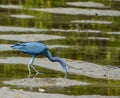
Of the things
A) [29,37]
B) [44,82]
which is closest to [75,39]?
[29,37]

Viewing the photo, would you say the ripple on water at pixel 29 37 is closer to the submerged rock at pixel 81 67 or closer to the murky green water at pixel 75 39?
the murky green water at pixel 75 39

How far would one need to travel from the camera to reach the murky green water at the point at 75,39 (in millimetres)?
10203

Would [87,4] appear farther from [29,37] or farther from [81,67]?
[81,67]

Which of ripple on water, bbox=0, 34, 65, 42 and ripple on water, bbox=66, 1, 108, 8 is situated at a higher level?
ripple on water, bbox=0, 34, 65, 42

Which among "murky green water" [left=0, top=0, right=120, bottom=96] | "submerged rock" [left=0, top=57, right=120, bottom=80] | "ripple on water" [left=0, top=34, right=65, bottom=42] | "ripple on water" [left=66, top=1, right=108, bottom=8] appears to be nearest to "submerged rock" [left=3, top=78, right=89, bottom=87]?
"murky green water" [left=0, top=0, right=120, bottom=96]

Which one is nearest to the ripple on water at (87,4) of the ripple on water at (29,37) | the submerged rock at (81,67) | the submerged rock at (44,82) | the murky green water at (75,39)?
the murky green water at (75,39)

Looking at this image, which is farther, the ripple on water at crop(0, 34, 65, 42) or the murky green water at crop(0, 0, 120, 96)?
the ripple on water at crop(0, 34, 65, 42)

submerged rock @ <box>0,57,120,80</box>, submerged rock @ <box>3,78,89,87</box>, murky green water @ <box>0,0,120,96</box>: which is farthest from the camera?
submerged rock @ <box>0,57,120,80</box>

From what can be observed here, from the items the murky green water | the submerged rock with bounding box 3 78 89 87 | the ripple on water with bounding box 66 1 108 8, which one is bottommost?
the ripple on water with bounding box 66 1 108 8

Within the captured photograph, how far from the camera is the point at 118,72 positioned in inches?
447

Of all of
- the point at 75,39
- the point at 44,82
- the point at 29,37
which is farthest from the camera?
the point at 75,39

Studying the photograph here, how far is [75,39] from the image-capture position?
1566 cm

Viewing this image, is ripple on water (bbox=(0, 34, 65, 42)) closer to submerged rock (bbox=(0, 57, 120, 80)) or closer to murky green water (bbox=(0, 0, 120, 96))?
murky green water (bbox=(0, 0, 120, 96))

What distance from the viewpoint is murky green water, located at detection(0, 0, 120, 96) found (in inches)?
402
